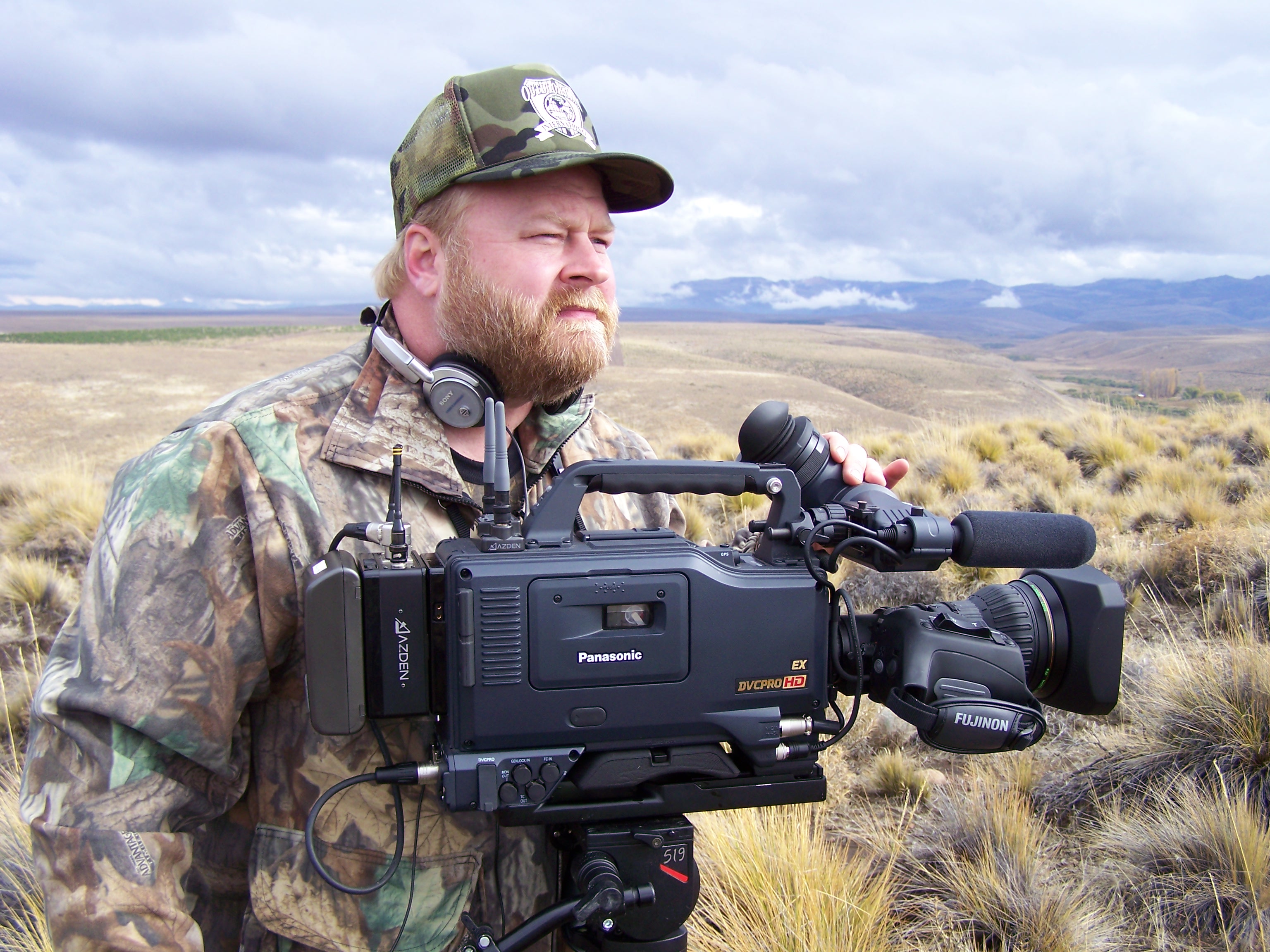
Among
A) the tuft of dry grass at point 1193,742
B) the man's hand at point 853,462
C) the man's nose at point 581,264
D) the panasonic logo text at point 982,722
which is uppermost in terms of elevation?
the man's nose at point 581,264

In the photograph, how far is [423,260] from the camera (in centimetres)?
Answer: 226

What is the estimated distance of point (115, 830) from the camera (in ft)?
5.40

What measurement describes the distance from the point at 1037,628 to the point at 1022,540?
0.98 ft

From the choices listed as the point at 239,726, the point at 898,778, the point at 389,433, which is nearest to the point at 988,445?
the point at 898,778

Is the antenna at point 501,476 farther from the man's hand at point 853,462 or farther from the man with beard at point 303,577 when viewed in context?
the man's hand at point 853,462

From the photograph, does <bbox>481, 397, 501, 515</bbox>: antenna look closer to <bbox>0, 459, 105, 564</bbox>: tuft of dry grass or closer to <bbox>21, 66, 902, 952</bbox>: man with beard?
<bbox>21, 66, 902, 952</bbox>: man with beard

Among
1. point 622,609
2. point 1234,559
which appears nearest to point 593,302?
point 622,609

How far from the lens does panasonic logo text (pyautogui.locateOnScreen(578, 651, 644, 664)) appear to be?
1505 millimetres

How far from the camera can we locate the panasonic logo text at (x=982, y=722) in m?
1.68

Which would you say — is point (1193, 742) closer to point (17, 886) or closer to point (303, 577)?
point (303, 577)

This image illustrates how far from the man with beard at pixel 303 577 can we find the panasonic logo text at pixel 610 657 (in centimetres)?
49

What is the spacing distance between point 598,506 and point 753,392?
90.5 ft

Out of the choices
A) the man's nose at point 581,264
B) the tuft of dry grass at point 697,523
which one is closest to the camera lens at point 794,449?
the man's nose at point 581,264

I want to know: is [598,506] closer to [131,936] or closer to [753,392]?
[131,936]
